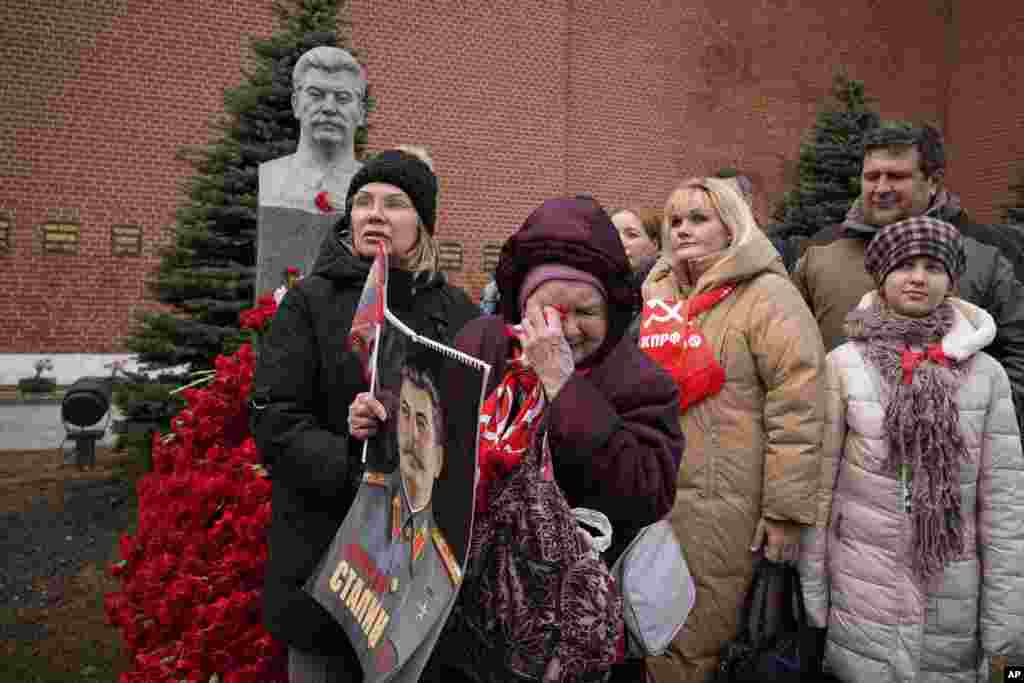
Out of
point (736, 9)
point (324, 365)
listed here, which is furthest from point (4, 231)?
point (736, 9)

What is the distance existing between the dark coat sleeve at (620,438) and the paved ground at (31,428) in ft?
25.0

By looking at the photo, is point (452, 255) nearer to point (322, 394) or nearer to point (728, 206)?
point (728, 206)

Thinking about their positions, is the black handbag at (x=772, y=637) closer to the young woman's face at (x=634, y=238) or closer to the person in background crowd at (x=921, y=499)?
the person in background crowd at (x=921, y=499)

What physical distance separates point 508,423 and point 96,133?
1128 cm

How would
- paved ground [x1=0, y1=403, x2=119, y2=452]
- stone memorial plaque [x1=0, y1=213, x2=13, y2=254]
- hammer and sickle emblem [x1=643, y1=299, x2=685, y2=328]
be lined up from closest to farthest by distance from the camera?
hammer and sickle emblem [x1=643, y1=299, x2=685, y2=328] < paved ground [x1=0, y1=403, x2=119, y2=452] < stone memorial plaque [x1=0, y1=213, x2=13, y2=254]

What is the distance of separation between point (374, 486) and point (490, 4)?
12621mm

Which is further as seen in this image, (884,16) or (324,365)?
(884,16)

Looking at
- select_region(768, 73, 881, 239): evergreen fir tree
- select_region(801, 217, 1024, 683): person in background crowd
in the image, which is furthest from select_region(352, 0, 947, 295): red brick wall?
select_region(801, 217, 1024, 683): person in background crowd

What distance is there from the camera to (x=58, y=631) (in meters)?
4.04

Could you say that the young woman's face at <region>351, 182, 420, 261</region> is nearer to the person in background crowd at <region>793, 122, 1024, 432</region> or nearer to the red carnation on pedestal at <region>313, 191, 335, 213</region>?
the person in background crowd at <region>793, 122, 1024, 432</region>

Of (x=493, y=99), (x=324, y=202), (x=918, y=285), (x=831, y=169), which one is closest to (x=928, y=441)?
(x=918, y=285)

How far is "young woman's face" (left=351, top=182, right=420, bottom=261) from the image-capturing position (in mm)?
1991

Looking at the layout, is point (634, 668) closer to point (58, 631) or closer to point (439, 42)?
point (58, 631)

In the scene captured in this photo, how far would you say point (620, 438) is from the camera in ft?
4.54
